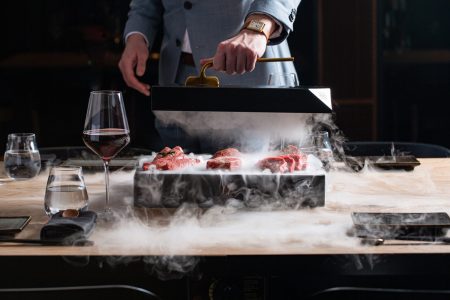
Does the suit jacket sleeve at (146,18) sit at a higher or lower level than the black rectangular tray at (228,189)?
higher

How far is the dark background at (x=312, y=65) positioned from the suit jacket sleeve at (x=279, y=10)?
8.14 feet

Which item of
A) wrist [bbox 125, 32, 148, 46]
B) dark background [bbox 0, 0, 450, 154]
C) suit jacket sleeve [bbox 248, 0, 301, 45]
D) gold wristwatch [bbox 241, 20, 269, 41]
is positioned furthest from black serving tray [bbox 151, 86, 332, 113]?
dark background [bbox 0, 0, 450, 154]

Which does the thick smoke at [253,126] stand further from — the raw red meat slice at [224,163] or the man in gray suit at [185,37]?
the man in gray suit at [185,37]

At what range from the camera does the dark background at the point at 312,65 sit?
459 cm

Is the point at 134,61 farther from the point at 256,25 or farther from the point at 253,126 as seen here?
the point at 253,126

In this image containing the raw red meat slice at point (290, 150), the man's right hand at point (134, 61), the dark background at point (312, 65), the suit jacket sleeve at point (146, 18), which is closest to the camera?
the raw red meat slice at point (290, 150)

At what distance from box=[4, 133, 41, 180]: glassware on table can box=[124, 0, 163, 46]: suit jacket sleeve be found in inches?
31.9

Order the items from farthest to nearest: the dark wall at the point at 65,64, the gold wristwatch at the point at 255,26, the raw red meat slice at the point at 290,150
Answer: the dark wall at the point at 65,64 < the gold wristwatch at the point at 255,26 < the raw red meat slice at the point at 290,150

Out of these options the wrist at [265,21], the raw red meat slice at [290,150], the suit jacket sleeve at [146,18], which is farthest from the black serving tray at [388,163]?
the suit jacket sleeve at [146,18]

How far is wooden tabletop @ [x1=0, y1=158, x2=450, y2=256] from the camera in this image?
126 cm

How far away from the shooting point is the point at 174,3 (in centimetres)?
267

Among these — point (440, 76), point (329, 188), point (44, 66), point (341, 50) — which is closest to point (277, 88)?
point (329, 188)

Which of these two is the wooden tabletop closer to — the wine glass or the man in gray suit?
the wine glass

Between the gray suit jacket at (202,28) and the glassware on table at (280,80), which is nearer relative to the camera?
the glassware on table at (280,80)
